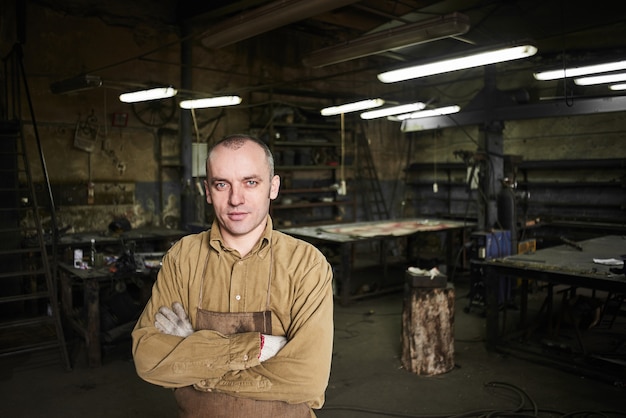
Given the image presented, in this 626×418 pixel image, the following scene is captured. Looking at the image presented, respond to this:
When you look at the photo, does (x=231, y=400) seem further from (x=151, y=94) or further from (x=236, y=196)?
(x=151, y=94)

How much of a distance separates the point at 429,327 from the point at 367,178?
7.40 m

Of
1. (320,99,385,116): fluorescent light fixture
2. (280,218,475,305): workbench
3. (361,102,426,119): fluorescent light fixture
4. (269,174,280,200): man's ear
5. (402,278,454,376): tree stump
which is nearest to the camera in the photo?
(269,174,280,200): man's ear

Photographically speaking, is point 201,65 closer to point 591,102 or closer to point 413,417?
point 591,102

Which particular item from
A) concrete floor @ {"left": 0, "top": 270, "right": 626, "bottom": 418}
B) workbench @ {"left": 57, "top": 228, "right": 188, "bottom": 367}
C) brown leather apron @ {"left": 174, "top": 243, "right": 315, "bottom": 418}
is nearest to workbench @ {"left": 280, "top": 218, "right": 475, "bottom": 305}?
concrete floor @ {"left": 0, "top": 270, "right": 626, "bottom": 418}

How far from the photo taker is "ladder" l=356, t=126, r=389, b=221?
1179 cm

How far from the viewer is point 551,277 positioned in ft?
15.4

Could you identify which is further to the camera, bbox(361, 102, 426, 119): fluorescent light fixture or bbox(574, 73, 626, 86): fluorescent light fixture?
bbox(361, 102, 426, 119): fluorescent light fixture

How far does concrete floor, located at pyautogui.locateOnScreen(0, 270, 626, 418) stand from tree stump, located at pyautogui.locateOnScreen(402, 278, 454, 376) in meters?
0.12

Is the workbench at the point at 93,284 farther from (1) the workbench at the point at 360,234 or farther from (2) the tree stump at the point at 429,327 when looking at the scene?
(2) the tree stump at the point at 429,327

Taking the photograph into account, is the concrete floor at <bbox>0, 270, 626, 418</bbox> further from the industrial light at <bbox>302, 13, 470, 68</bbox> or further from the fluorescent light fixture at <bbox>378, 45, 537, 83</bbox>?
the industrial light at <bbox>302, 13, 470, 68</bbox>

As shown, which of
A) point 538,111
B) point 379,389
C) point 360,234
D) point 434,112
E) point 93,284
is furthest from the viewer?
point 434,112

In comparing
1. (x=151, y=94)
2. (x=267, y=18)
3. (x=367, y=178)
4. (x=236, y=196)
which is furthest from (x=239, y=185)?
(x=367, y=178)

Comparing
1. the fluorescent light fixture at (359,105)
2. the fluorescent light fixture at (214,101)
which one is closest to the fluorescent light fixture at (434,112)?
the fluorescent light fixture at (359,105)

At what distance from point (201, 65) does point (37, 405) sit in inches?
259
